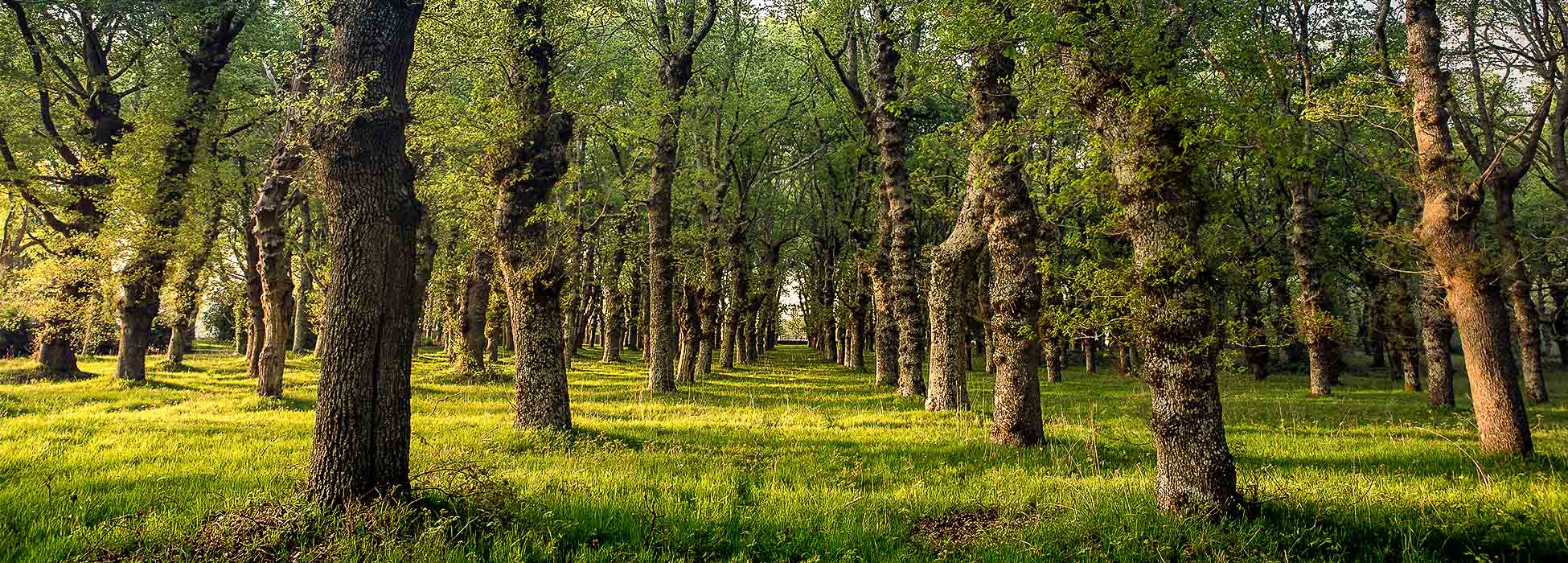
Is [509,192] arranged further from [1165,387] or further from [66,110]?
[66,110]

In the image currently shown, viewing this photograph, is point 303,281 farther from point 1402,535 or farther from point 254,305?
point 1402,535

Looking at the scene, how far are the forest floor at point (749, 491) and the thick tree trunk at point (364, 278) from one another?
44cm

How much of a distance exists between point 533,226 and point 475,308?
40.0ft

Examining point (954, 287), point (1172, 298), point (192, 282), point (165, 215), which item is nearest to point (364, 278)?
point (1172, 298)

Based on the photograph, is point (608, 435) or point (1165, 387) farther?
point (608, 435)

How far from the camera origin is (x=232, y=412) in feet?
43.9

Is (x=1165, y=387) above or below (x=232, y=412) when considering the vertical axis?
above

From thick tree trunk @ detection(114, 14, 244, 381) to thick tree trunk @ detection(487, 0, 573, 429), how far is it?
521 inches

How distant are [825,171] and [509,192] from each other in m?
23.4

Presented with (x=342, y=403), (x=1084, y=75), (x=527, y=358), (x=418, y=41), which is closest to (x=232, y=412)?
(x=527, y=358)

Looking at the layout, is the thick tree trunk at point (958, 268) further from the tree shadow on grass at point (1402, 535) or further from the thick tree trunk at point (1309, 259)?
the thick tree trunk at point (1309, 259)

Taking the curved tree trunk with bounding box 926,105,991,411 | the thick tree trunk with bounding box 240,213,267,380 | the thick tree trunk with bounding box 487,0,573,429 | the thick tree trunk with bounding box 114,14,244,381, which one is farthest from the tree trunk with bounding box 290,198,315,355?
the curved tree trunk with bounding box 926,105,991,411

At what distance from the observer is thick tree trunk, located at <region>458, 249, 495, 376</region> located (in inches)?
885

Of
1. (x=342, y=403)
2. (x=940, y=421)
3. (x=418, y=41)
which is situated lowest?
(x=940, y=421)
